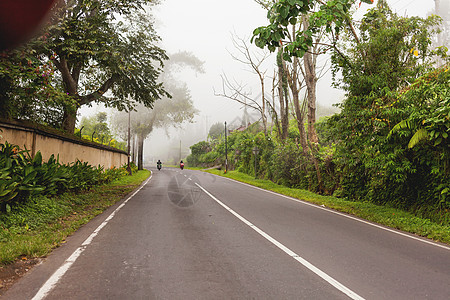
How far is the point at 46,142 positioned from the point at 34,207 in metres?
3.88

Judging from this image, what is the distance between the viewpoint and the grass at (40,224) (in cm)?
490

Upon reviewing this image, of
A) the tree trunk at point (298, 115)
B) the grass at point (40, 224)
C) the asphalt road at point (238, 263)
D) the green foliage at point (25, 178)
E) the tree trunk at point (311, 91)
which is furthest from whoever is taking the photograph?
the tree trunk at point (298, 115)

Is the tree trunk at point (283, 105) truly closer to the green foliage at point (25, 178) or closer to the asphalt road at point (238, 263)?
the asphalt road at point (238, 263)

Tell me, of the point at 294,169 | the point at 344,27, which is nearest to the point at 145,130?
the point at 294,169

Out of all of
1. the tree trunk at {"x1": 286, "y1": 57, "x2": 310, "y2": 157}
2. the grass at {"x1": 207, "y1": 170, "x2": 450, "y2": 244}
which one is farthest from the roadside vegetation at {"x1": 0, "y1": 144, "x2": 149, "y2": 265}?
the tree trunk at {"x1": 286, "y1": 57, "x2": 310, "y2": 157}

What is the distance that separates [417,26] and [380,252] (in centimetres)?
828

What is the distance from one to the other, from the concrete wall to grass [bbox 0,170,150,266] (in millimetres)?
1932

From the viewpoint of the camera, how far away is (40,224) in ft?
22.1

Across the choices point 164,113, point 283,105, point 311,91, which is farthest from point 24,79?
point 164,113

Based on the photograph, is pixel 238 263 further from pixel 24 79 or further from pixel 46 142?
pixel 46 142

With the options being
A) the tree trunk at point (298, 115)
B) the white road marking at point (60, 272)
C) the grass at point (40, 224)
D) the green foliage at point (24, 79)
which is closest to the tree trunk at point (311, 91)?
the tree trunk at point (298, 115)

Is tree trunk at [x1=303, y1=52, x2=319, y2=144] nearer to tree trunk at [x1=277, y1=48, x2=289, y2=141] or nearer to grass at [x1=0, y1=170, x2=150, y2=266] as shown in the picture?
tree trunk at [x1=277, y1=48, x2=289, y2=141]

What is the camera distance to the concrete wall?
26.6 feet

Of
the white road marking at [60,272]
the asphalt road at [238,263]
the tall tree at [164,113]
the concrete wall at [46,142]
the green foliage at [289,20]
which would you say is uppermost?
the tall tree at [164,113]
